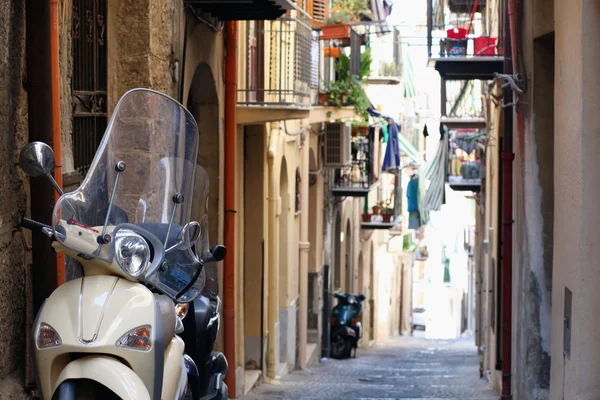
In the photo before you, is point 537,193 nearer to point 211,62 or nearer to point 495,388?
point 211,62

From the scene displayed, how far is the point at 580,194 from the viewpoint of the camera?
22.8ft

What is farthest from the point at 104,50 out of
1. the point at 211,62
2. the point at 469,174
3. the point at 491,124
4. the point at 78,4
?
the point at 469,174

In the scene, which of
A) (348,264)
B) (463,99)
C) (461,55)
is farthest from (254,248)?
(348,264)

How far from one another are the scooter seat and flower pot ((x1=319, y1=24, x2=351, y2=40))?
576 inches

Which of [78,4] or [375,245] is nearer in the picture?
[78,4]

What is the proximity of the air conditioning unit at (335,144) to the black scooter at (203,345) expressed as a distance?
16199mm

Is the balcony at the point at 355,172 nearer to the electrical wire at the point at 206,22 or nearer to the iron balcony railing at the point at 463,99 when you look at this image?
the iron balcony railing at the point at 463,99

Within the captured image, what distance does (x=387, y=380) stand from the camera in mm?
16922

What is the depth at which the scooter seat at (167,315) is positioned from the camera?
541 centimetres

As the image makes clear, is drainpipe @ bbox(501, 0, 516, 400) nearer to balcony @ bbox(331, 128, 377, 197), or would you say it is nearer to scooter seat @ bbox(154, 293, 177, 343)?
scooter seat @ bbox(154, 293, 177, 343)

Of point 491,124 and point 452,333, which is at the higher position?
point 491,124

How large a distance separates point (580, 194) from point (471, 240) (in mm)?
34606

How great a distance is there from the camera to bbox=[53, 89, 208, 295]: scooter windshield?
5.11 meters

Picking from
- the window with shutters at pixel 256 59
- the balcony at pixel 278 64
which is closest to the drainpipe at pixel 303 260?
the balcony at pixel 278 64
